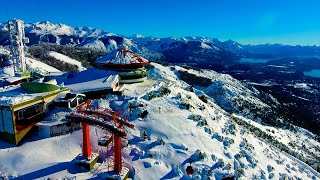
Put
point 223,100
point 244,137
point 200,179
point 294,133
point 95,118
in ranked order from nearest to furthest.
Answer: point 95,118 → point 200,179 → point 244,137 → point 294,133 → point 223,100

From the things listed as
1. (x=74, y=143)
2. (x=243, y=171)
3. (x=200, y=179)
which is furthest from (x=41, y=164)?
(x=243, y=171)

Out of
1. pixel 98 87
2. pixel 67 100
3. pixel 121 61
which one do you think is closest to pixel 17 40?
pixel 121 61

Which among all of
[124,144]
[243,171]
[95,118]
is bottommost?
[243,171]

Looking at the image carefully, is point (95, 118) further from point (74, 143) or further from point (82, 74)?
point (82, 74)

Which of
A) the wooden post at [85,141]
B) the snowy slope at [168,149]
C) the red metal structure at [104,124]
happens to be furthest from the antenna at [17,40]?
the wooden post at [85,141]

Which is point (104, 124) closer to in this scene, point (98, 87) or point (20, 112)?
point (20, 112)

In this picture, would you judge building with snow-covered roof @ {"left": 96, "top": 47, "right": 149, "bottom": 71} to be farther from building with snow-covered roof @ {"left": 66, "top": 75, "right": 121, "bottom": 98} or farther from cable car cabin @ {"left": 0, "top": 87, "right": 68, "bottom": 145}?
cable car cabin @ {"left": 0, "top": 87, "right": 68, "bottom": 145}

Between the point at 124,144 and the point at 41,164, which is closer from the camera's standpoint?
the point at 41,164
